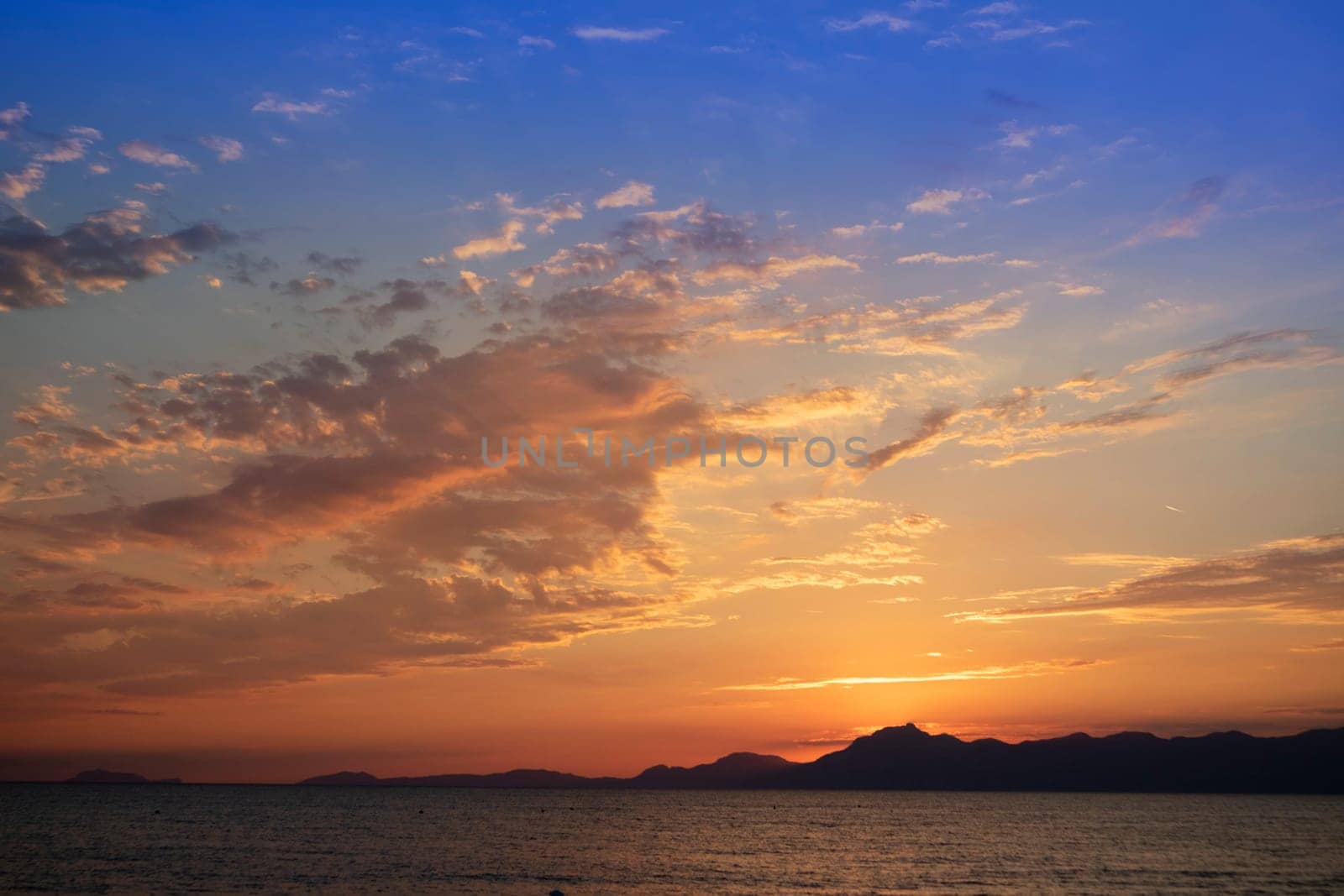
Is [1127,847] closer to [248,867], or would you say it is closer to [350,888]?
[350,888]

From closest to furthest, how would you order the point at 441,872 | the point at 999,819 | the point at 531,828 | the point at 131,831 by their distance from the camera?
the point at 441,872 < the point at 131,831 < the point at 531,828 < the point at 999,819

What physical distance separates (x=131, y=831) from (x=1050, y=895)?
122m

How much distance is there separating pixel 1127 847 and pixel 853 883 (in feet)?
188

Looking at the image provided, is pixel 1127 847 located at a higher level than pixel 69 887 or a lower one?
lower

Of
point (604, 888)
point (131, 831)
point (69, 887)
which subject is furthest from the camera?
point (131, 831)

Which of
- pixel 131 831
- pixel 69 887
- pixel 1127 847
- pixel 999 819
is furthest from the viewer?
pixel 999 819

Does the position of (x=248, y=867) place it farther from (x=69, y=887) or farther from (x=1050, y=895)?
(x=1050, y=895)

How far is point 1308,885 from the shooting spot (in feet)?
268

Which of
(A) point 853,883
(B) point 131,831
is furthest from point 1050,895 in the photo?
(B) point 131,831

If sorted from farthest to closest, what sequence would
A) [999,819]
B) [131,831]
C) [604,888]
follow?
[999,819] → [131,831] → [604,888]

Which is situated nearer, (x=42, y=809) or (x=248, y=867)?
(x=248, y=867)

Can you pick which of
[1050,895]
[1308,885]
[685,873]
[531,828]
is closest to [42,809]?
[531,828]

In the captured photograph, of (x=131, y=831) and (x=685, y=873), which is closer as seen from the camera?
(x=685, y=873)

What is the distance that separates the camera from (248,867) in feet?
287
